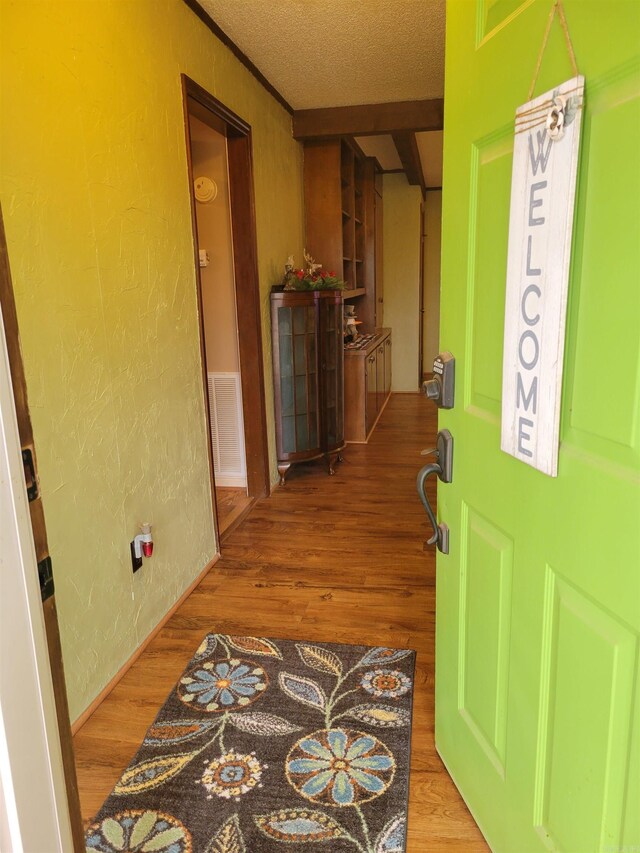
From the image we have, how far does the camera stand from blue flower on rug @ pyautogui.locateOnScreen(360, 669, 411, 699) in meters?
2.07

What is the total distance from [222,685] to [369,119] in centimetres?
376

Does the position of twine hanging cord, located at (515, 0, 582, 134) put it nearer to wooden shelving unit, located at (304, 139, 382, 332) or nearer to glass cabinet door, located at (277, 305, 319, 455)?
glass cabinet door, located at (277, 305, 319, 455)

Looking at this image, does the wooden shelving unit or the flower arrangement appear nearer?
the flower arrangement

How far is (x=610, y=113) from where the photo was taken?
2.85 ft

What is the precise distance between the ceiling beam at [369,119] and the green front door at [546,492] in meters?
3.14

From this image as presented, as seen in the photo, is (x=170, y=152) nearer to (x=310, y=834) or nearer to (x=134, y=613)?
(x=134, y=613)

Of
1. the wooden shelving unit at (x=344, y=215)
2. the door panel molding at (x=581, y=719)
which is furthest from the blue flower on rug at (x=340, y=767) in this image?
the wooden shelving unit at (x=344, y=215)

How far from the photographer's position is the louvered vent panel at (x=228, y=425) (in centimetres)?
402

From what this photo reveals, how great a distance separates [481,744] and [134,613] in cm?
138

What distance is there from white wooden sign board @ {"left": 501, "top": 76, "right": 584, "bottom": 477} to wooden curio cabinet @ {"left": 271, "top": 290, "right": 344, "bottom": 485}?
296 cm

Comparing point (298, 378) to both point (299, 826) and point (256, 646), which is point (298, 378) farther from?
point (299, 826)

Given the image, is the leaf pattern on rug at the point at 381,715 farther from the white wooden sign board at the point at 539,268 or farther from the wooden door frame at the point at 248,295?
the wooden door frame at the point at 248,295

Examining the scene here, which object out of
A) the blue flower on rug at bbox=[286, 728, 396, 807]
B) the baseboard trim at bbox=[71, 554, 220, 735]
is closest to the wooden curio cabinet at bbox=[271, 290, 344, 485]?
the baseboard trim at bbox=[71, 554, 220, 735]

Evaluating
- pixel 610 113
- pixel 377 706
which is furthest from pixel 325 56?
pixel 377 706
